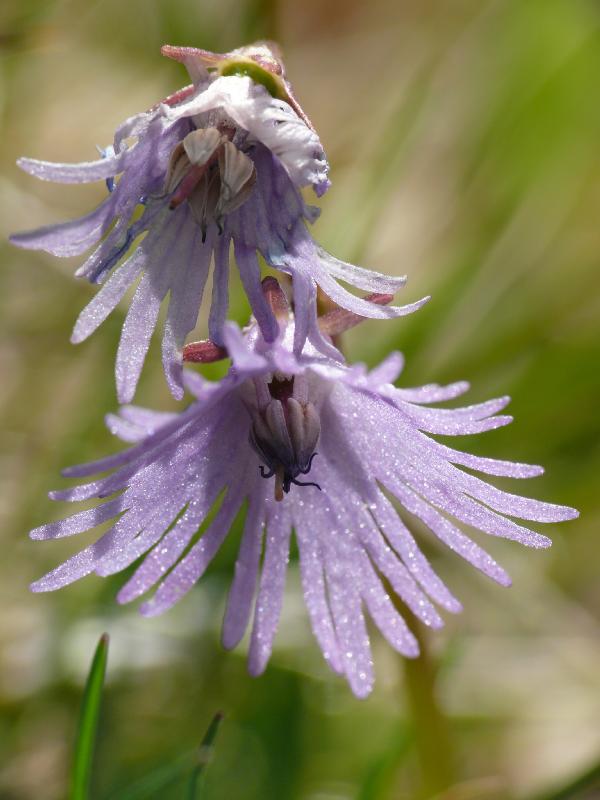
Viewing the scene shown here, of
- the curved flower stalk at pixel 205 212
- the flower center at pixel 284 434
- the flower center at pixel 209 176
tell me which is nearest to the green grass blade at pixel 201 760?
the flower center at pixel 284 434

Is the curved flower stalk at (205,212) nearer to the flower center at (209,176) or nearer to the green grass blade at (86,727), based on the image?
the flower center at (209,176)

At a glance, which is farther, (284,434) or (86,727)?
(86,727)

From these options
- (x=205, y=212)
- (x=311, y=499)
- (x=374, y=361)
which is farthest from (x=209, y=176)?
(x=374, y=361)

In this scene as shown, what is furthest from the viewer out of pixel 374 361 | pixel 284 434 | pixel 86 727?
pixel 374 361

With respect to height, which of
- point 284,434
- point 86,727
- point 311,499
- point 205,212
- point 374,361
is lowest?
point 86,727

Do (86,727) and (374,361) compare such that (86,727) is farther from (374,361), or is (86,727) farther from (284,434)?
(374,361)

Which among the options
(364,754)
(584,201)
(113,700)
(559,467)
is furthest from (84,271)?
(584,201)

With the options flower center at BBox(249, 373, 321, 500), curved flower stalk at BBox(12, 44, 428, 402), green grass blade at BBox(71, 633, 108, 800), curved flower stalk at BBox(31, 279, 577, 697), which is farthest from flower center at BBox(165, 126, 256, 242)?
green grass blade at BBox(71, 633, 108, 800)

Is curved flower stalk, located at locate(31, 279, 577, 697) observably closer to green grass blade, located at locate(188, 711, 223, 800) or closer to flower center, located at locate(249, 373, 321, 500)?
flower center, located at locate(249, 373, 321, 500)
